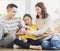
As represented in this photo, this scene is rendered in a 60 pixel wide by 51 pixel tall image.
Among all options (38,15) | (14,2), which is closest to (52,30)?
(38,15)

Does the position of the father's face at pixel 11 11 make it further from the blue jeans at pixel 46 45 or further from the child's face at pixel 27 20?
the blue jeans at pixel 46 45

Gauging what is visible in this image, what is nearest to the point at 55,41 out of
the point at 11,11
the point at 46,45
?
the point at 46,45

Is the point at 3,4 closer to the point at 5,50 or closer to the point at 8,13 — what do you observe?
the point at 8,13

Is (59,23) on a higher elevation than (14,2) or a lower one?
lower

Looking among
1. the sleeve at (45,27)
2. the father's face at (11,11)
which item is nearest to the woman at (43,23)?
the sleeve at (45,27)

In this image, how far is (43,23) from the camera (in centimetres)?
114

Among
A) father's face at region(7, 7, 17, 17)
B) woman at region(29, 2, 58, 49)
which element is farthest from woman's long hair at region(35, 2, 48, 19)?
father's face at region(7, 7, 17, 17)

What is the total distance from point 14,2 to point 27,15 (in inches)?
5.5

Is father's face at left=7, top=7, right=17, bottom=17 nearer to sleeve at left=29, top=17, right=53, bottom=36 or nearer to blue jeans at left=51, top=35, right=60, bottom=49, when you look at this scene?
sleeve at left=29, top=17, right=53, bottom=36

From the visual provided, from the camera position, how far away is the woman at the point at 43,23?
1127mm

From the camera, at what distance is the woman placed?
113 centimetres

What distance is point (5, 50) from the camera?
3.68ft

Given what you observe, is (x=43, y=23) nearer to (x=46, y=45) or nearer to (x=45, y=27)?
(x=45, y=27)

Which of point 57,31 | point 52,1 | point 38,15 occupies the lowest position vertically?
point 57,31
